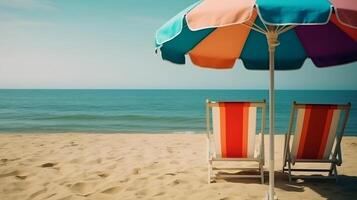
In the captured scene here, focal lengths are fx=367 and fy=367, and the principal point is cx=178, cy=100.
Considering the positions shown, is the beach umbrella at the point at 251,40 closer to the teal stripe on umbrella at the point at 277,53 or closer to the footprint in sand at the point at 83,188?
the teal stripe on umbrella at the point at 277,53

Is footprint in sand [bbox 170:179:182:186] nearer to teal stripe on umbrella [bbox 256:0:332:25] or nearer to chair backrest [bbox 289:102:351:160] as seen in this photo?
chair backrest [bbox 289:102:351:160]

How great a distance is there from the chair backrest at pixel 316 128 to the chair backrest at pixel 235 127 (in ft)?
1.49

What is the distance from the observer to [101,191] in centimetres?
420

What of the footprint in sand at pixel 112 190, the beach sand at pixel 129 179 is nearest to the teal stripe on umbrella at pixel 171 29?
the beach sand at pixel 129 179

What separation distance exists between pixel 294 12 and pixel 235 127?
2.20 meters

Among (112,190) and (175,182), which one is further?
(175,182)

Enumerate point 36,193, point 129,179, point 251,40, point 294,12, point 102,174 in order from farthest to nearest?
point 251,40 < point 102,174 < point 129,179 < point 36,193 < point 294,12

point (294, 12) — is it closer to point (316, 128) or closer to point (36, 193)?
point (316, 128)

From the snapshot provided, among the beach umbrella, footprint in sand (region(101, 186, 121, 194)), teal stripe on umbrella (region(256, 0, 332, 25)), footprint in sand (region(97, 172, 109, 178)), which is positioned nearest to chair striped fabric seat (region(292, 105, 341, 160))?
the beach umbrella

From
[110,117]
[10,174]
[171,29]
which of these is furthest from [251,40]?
[110,117]

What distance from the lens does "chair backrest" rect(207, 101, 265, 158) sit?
4.38 meters

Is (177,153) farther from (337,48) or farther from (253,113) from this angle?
(337,48)

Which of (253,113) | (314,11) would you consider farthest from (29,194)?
(314,11)

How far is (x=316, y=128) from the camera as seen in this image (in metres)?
4.43
